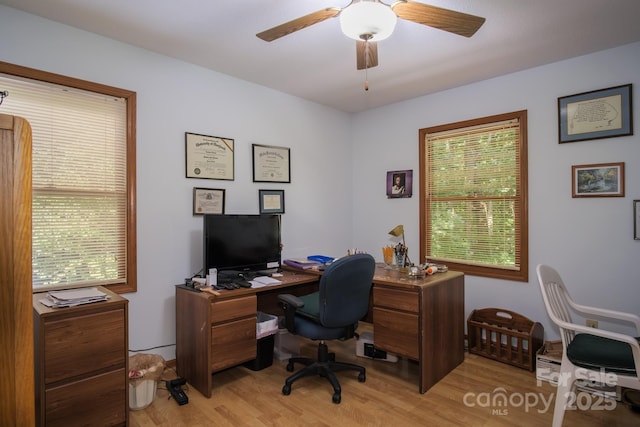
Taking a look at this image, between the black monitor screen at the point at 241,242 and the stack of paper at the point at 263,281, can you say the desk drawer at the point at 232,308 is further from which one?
the black monitor screen at the point at 241,242

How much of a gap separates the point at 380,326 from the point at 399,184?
1.79 meters

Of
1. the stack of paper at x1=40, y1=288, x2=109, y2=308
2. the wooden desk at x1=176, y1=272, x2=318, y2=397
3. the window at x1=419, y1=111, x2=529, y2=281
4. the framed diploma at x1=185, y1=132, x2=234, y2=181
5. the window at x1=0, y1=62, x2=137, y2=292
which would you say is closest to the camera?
the stack of paper at x1=40, y1=288, x2=109, y2=308

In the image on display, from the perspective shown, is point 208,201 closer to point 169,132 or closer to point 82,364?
point 169,132

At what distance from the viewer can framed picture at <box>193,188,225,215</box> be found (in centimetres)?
292

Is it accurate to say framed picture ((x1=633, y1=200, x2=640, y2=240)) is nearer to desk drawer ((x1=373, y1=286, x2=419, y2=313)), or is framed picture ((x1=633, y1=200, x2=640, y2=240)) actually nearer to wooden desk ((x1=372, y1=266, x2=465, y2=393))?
wooden desk ((x1=372, y1=266, x2=465, y2=393))

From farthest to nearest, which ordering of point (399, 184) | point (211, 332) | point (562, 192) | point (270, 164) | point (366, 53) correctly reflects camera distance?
point (399, 184)
point (270, 164)
point (562, 192)
point (211, 332)
point (366, 53)

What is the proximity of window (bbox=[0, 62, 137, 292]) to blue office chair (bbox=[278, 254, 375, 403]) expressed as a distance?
127 cm

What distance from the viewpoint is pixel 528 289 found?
3.05m

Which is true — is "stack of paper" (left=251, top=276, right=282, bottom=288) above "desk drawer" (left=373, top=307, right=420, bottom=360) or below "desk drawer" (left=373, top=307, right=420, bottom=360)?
above

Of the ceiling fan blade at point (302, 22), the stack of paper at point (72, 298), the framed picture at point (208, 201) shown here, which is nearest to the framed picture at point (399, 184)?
the framed picture at point (208, 201)

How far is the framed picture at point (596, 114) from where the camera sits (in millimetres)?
2590

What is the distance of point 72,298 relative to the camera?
191 cm

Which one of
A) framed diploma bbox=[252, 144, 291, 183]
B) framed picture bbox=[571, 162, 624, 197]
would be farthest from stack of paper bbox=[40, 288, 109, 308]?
framed picture bbox=[571, 162, 624, 197]

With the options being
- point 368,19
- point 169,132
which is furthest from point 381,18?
point 169,132
